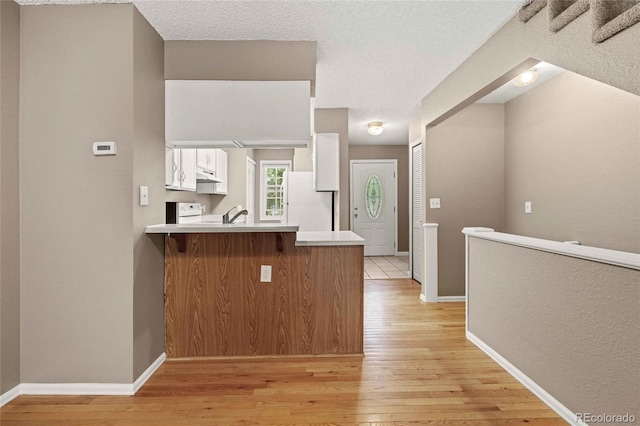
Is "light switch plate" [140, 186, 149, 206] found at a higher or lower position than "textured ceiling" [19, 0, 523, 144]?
lower

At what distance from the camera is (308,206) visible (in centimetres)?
509

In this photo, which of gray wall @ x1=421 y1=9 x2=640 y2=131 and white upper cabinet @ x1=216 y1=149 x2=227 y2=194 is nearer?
gray wall @ x1=421 y1=9 x2=640 y2=131

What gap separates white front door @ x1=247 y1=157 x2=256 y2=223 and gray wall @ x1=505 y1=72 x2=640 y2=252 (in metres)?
4.09

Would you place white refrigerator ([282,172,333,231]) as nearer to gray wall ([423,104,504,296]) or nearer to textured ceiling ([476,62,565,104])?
gray wall ([423,104,504,296])

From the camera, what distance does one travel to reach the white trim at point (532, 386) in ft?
6.31

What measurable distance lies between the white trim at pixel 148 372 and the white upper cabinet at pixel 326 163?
2552mm

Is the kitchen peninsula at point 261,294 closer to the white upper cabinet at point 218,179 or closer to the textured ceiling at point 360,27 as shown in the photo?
the textured ceiling at point 360,27

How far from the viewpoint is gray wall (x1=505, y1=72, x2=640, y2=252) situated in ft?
9.65

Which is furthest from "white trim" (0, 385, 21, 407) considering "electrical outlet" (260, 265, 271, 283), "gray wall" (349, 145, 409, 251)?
"gray wall" (349, 145, 409, 251)

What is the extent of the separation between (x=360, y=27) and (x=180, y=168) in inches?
76.9

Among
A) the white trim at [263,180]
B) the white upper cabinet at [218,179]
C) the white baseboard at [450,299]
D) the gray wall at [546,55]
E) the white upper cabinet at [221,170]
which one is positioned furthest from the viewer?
the white trim at [263,180]

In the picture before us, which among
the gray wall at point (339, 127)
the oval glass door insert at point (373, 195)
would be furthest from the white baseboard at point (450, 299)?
the oval glass door insert at point (373, 195)

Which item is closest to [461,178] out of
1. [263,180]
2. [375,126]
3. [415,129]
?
[415,129]

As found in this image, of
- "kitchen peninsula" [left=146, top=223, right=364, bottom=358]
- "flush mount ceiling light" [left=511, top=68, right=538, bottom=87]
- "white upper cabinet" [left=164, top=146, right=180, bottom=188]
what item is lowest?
"kitchen peninsula" [left=146, top=223, right=364, bottom=358]
